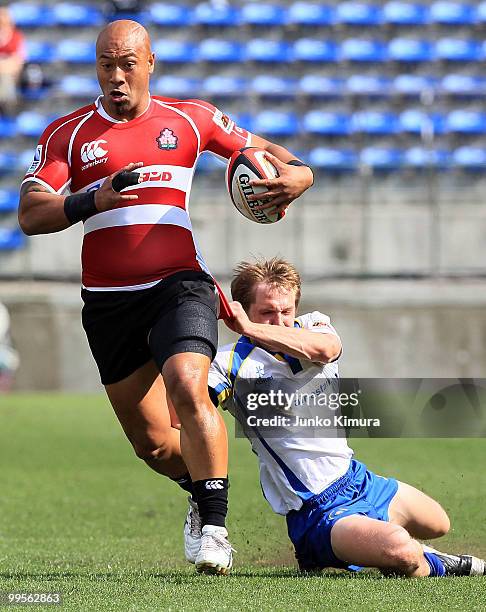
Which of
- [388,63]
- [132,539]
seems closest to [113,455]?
[132,539]

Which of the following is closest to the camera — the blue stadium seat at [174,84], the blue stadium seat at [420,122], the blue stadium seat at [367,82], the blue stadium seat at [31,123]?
the blue stadium seat at [420,122]

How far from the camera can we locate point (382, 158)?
1497cm

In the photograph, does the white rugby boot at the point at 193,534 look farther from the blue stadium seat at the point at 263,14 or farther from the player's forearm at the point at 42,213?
the blue stadium seat at the point at 263,14

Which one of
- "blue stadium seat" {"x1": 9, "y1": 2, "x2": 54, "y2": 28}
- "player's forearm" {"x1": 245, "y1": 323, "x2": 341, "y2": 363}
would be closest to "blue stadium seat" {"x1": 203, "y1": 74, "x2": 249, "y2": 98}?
"blue stadium seat" {"x1": 9, "y1": 2, "x2": 54, "y2": 28}

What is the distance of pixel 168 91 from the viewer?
50.6 feet

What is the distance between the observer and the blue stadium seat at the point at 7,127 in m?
15.1

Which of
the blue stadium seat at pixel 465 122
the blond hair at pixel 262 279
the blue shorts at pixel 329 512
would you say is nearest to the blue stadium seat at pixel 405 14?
the blue stadium seat at pixel 465 122

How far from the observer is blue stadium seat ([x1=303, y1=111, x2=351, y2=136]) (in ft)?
48.4

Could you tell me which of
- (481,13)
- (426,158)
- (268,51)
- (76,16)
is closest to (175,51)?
(268,51)

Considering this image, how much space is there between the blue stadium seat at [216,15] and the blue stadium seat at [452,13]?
9.24 feet

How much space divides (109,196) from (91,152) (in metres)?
0.49

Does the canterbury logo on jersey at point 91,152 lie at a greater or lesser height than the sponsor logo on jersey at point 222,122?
lesser

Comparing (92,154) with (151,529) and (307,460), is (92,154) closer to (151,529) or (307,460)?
(307,460)

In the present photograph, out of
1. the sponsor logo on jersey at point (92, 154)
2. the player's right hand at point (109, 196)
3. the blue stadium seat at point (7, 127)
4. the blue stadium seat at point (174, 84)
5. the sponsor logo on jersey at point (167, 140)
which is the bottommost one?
the player's right hand at point (109, 196)
